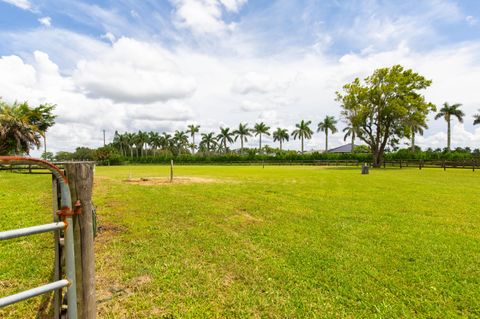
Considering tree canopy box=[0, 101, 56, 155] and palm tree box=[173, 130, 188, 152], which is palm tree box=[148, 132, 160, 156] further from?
tree canopy box=[0, 101, 56, 155]

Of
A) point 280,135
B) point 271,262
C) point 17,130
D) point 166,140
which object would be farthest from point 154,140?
point 271,262

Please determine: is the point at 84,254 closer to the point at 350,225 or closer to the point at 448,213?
the point at 350,225

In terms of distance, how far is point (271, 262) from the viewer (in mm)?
4086

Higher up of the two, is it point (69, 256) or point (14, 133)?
point (14, 133)

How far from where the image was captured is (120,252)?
442 cm

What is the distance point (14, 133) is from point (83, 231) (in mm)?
27349

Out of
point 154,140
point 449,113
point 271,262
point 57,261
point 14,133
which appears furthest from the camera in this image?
point 154,140

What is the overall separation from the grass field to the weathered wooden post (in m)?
0.89

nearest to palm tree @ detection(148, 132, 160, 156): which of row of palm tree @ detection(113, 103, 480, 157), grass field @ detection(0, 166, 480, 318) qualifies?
row of palm tree @ detection(113, 103, 480, 157)

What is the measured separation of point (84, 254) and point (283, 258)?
3.02 metres

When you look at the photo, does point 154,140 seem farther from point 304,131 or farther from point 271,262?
point 271,262

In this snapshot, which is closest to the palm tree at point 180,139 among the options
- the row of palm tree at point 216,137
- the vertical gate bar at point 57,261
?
the row of palm tree at point 216,137

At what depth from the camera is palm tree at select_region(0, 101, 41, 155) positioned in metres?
22.0

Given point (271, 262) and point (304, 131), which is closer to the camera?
point (271, 262)
